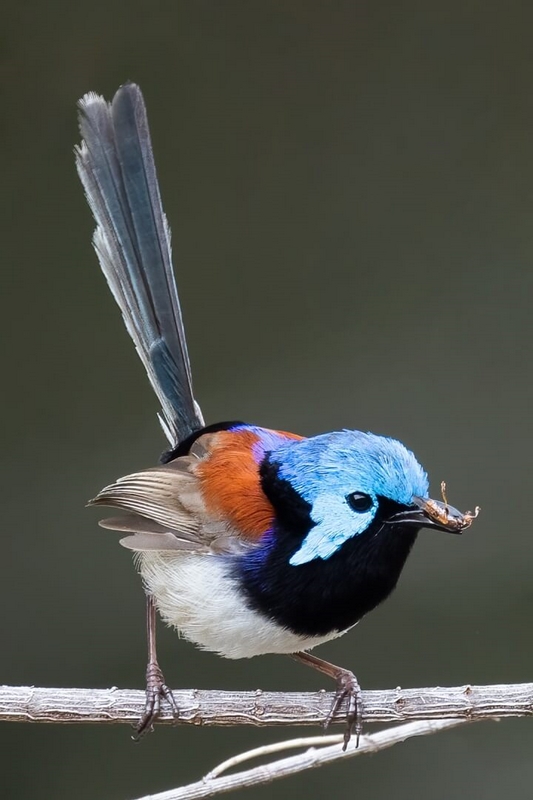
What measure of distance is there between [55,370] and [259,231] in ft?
2.83

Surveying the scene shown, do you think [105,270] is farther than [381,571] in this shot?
Yes

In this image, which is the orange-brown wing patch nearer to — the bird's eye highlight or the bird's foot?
the bird's eye highlight

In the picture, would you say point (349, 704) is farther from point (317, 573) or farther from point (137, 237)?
point (137, 237)

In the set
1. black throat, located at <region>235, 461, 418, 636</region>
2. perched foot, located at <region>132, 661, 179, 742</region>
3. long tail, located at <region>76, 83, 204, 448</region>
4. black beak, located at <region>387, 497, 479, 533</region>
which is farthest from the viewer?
long tail, located at <region>76, 83, 204, 448</region>

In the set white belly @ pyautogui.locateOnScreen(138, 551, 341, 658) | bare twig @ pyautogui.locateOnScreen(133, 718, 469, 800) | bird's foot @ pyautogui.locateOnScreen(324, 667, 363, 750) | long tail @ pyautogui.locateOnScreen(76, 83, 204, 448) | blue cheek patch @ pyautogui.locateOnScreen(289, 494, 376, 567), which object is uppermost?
long tail @ pyautogui.locateOnScreen(76, 83, 204, 448)

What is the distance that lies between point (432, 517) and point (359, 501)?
16 centimetres

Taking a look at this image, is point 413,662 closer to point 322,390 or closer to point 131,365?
Result: point 322,390

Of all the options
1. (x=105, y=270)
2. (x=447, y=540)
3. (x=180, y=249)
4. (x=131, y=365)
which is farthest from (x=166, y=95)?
(x=447, y=540)

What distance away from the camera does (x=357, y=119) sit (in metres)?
4.08

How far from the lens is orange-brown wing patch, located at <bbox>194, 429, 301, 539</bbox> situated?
2.59 meters

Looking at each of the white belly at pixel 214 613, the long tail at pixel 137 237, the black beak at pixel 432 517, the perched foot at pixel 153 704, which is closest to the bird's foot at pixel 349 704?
the white belly at pixel 214 613

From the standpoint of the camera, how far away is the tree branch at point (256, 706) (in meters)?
2.43

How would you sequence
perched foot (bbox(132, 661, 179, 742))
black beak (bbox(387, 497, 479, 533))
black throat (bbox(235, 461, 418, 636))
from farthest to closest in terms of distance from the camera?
perched foot (bbox(132, 661, 179, 742))
black throat (bbox(235, 461, 418, 636))
black beak (bbox(387, 497, 479, 533))

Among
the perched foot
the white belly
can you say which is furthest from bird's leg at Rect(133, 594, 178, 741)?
the white belly
